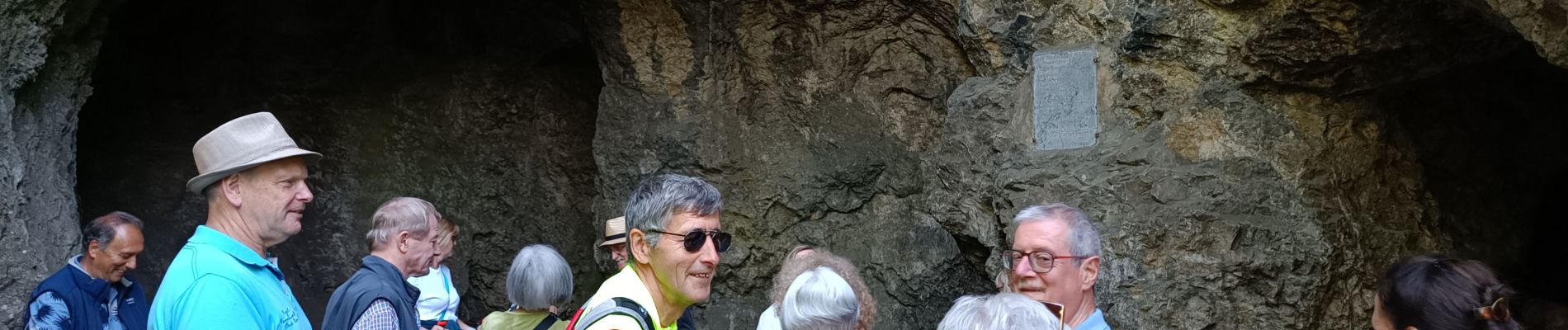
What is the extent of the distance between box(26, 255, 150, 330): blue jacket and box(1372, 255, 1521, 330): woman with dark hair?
3917mm

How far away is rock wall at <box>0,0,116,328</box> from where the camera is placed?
16.1 feet

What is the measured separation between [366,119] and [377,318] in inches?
202

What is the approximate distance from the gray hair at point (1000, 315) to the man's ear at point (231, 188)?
1.56 meters

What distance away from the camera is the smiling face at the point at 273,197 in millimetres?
2814

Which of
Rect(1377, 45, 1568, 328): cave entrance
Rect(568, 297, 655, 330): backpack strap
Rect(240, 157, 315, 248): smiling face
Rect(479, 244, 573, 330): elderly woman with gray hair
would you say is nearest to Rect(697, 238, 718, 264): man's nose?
Rect(568, 297, 655, 330): backpack strap

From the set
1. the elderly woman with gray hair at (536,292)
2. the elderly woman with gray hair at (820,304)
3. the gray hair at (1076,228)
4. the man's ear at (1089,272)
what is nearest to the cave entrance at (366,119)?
the elderly woman with gray hair at (536,292)

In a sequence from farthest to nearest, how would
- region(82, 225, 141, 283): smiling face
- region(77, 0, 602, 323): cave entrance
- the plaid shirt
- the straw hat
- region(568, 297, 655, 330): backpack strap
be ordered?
1. region(77, 0, 602, 323): cave entrance
2. the straw hat
3. region(82, 225, 141, 283): smiling face
4. the plaid shirt
5. region(568, 297, 655, 330): backpack strap

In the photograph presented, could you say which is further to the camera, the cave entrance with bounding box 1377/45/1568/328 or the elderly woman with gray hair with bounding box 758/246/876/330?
the cave entrance with bounding box 1377/45/1568/328

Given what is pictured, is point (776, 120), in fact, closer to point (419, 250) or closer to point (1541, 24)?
point (419, 250)

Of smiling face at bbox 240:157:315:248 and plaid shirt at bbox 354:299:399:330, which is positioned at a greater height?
smiling face at bbox 240:157:315:248

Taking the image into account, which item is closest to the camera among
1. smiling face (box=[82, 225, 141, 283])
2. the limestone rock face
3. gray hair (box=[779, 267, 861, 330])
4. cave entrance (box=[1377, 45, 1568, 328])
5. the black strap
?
gray hair (box=[779, 267, 861, 330])

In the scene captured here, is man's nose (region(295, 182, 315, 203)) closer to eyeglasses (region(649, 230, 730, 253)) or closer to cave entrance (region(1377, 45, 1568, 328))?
eyeglasses (region(649, 230, 730, 253))

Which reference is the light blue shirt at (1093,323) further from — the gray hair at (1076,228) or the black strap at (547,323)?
the black strap at (547,323)

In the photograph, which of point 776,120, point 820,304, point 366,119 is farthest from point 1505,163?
point 366,119
